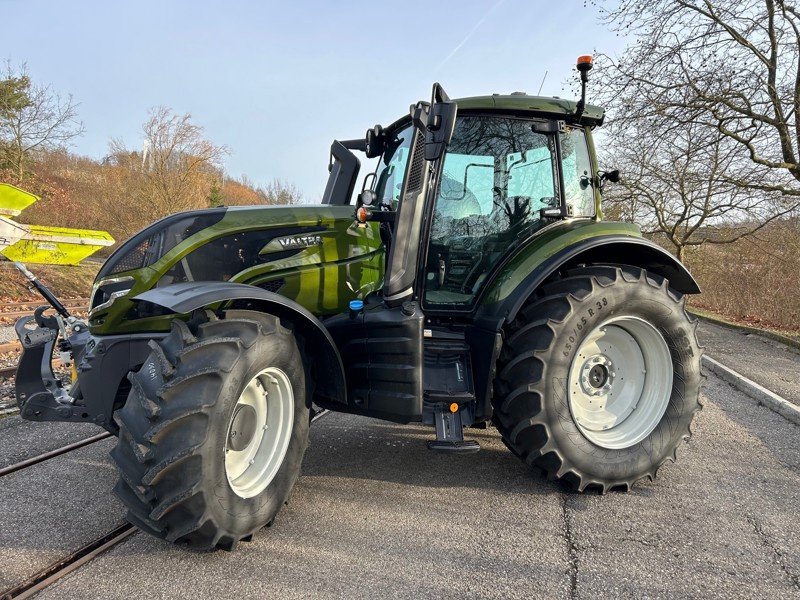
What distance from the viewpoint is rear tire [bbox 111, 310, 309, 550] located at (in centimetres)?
210

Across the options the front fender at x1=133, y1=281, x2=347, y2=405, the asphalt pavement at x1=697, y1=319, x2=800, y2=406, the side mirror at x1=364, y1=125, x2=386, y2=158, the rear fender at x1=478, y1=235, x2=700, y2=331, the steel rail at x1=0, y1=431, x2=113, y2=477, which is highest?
the side mirror at x1=364, y1=125, x2=386, y2=158

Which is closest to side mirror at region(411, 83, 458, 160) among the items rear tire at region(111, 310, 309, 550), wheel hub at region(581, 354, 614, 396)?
rear tire at region(111, 310, 309, 550)

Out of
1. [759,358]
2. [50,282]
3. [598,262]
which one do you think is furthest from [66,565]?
[50,282]

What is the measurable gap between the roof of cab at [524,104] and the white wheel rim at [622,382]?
4.70 feet

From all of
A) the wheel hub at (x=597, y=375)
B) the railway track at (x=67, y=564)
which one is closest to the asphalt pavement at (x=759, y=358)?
the wheel hub at (x=597, y=375)

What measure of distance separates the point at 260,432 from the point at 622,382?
2414mm

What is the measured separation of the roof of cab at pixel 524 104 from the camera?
326cm

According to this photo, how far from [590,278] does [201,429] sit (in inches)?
92.1

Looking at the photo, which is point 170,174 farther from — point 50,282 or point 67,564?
point 67,564

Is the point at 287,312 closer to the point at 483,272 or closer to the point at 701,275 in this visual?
the point at 483,272

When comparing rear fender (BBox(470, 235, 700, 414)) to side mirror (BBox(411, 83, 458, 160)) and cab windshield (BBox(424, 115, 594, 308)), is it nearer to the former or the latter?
cab windshield (BBox(424, 115, 594, 308))

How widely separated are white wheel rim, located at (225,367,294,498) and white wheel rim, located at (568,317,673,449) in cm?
183

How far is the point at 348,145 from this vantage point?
14.1 feet

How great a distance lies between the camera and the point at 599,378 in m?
3.41
